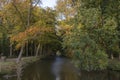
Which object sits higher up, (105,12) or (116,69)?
(105,12)

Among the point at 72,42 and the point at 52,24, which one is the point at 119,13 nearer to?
the point at 72,42

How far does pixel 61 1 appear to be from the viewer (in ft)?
128

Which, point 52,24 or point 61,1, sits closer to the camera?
point 61,1

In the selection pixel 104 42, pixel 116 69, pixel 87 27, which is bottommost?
pixel 116 69

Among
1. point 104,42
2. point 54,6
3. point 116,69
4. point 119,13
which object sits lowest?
point 116,69

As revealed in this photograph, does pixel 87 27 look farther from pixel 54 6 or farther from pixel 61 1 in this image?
pixel 54 6

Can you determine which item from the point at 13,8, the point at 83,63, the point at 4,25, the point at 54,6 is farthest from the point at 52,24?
the point at 83,63

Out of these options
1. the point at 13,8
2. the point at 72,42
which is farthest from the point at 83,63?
the point at 13,8

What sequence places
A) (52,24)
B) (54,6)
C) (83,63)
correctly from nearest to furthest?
(83,63)
(54,6)
(52,24)

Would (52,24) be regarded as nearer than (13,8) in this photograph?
No

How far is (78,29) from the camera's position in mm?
22406

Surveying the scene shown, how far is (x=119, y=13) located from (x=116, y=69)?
615 cm

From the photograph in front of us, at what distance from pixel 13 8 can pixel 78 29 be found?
7625mm

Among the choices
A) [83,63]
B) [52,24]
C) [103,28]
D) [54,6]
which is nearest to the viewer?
[103,28]
